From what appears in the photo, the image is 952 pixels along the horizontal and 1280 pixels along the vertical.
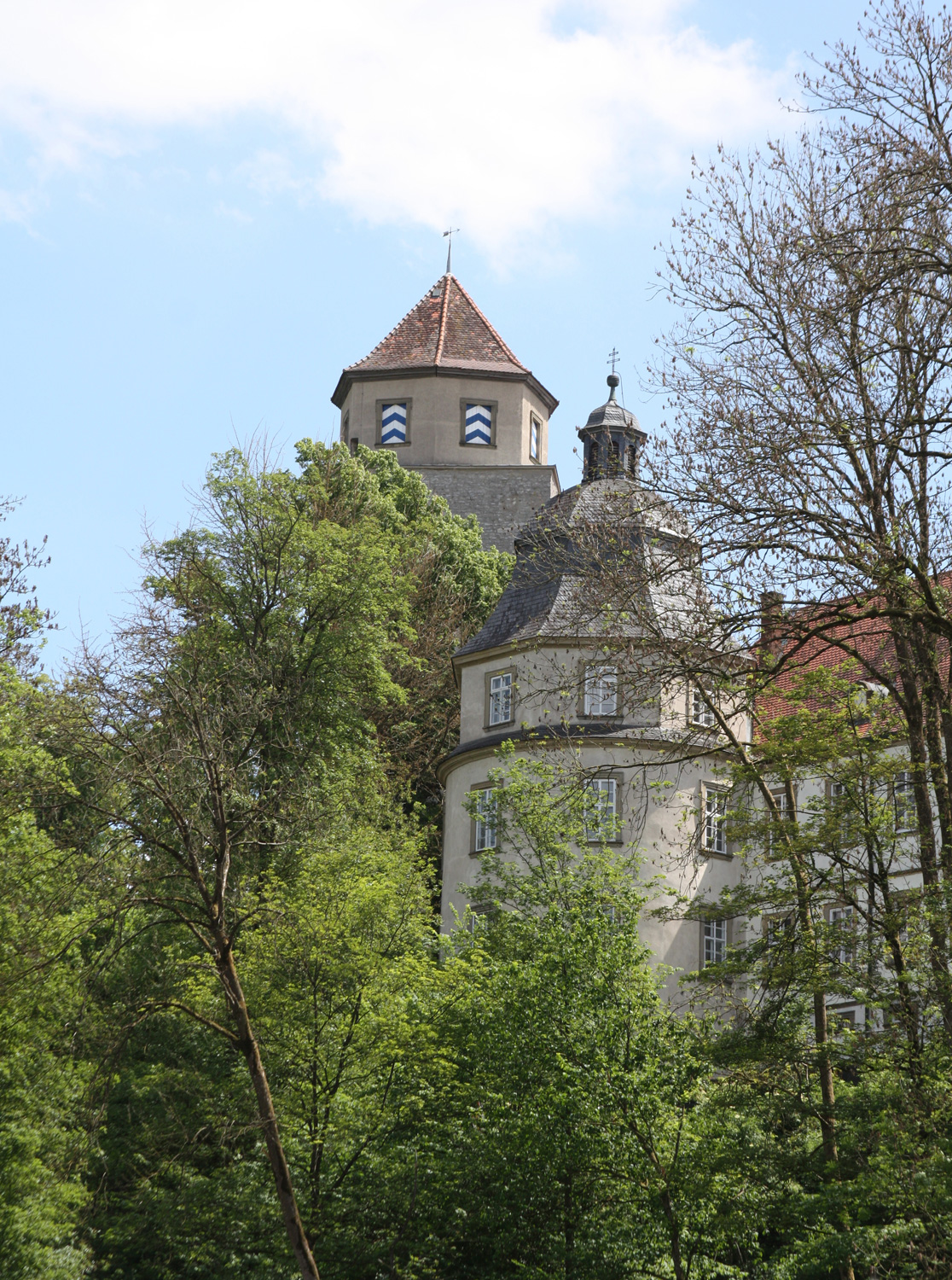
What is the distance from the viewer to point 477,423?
207 ft

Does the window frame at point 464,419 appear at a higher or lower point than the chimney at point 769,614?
higher

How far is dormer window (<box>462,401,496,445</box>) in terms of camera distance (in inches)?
2464

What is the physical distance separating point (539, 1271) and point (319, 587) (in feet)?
66.4

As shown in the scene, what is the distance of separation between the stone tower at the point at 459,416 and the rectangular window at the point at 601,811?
88.5ft

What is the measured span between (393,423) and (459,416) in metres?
2.55

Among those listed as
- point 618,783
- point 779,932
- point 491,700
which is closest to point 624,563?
point 779,932

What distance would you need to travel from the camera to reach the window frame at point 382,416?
204ft

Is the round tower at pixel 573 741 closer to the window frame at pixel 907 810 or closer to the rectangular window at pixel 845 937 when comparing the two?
the rectangular window at pixel 845 937

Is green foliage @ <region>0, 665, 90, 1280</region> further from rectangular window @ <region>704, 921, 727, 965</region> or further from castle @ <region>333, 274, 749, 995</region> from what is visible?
rectangular window @ <region>704, 921, 727, 965</region>

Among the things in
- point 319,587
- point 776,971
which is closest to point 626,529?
point 776,971

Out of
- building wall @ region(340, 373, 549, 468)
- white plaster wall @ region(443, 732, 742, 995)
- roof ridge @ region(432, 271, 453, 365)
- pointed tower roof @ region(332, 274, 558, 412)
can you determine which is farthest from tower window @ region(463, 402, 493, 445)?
white plaster wall @ region(443, 732, 742, 995)

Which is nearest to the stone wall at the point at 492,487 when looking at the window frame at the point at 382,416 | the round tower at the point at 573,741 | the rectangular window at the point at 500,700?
the window frame at the point at 382,416

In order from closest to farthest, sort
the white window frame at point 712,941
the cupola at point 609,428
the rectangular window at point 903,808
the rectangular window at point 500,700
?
the rectangular window at point 903,808
the white window frame at point 712,941
the rectangular window at point 500,700
the cupola at point 609,428

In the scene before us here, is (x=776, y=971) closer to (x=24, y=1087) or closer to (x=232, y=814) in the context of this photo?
(x=232, y=814)
